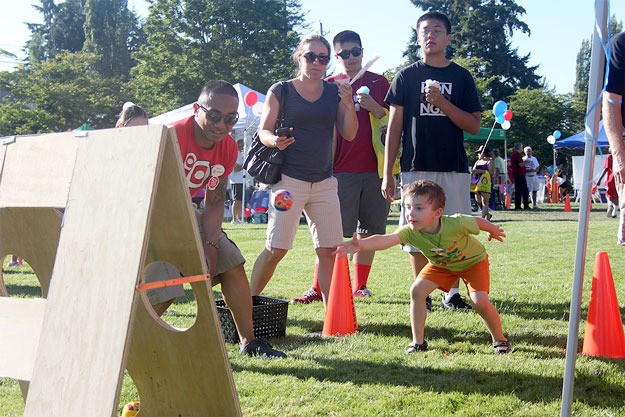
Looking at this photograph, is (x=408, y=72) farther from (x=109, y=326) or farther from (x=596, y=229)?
(x=596, y=229)

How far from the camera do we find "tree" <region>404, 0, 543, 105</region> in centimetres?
6234

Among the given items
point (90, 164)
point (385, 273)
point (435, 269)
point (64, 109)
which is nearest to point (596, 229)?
point (385, 273)

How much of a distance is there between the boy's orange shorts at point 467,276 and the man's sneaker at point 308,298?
189 cm

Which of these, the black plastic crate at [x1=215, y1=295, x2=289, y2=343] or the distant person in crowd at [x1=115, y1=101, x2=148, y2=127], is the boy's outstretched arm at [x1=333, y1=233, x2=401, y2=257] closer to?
the black plastic crate at [x1=215, y1=295, x2=289, y2=343]

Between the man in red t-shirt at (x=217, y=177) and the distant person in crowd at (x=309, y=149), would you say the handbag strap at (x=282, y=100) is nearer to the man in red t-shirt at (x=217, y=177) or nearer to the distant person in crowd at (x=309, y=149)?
the distant person in crowd at (x=309, y=149)

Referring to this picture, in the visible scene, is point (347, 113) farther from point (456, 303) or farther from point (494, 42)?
point (494, 42)

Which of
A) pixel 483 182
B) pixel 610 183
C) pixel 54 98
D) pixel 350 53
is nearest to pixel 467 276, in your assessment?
pixel 350 53

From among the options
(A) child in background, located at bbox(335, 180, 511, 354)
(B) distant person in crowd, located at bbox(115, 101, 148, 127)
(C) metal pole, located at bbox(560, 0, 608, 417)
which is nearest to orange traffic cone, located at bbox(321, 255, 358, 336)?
(A) child in background, located at bbox(335, 180, 511, 354)

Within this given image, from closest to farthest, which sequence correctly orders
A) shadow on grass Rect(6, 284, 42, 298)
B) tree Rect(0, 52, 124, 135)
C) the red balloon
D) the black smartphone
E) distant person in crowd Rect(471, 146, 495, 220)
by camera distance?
1. the black smartphone
2. shadow on grass Rect(6, 284, 42, 298)
3. the red balloon
4. distant person in crowd Rect(471, 146, 495, 220)
5. tree Rect(0, 52, 124, 135)

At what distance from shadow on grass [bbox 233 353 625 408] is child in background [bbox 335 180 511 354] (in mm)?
477

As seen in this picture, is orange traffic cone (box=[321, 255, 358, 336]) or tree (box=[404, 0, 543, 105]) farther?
tree (box=[404, 0, 543, 105])

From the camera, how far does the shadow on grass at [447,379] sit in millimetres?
3494

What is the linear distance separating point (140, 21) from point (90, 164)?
74633 millimetres

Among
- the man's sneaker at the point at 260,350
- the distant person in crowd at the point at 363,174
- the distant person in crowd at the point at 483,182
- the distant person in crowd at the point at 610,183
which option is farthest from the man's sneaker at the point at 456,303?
the distant person in crowd at the point at 483,182
